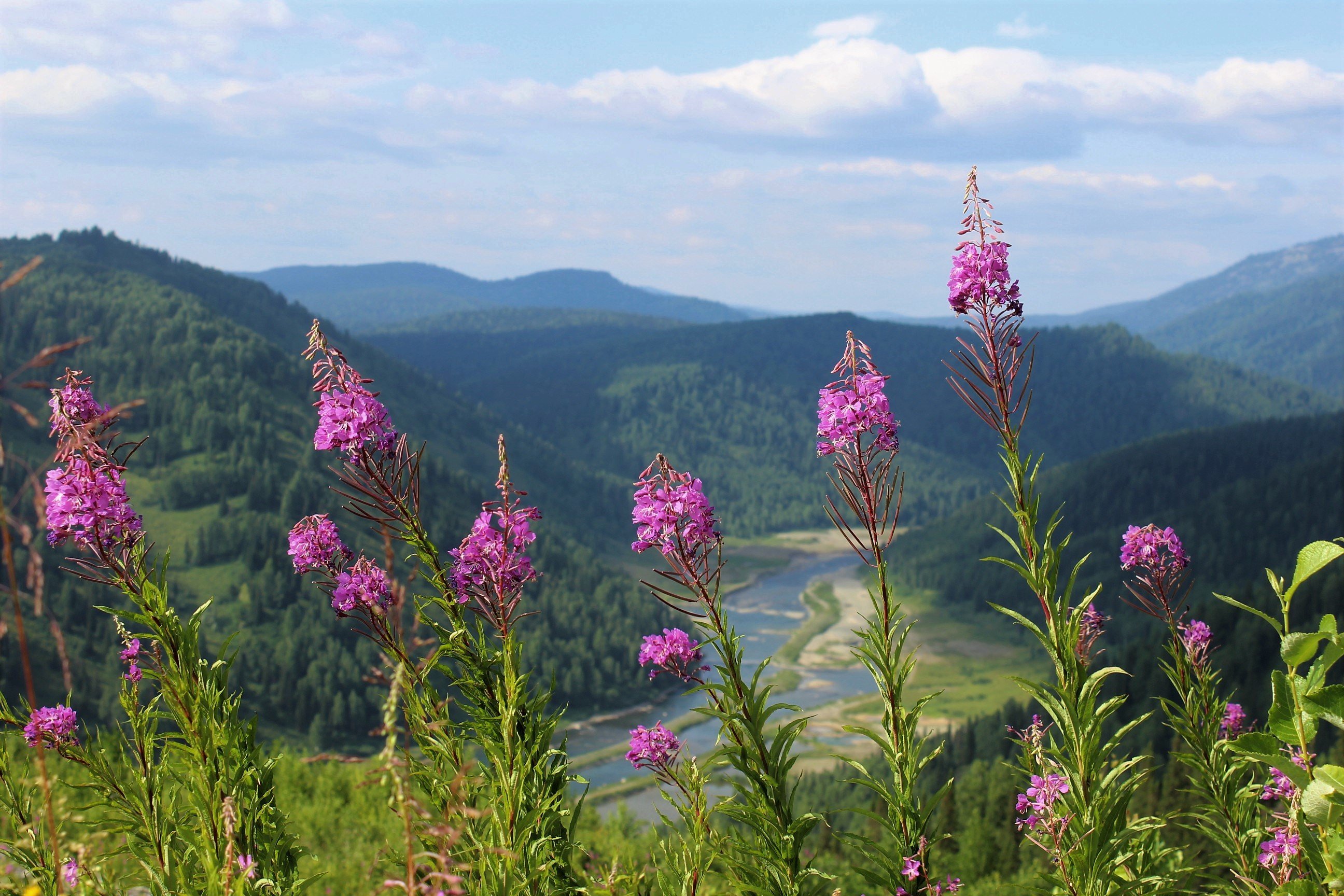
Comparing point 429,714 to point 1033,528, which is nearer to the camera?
point 1033,528

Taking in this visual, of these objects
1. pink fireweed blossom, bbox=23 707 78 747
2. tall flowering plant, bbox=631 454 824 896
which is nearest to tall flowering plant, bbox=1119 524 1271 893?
tall flowering plant, bbox=631 454 824 896

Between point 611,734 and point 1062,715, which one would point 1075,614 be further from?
point 611,734

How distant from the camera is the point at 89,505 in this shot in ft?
22.0

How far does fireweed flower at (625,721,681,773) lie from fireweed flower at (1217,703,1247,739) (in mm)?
5462

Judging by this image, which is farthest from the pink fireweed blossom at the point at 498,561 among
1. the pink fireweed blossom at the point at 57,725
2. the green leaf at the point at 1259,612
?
the green leaf at the point at 1259,612

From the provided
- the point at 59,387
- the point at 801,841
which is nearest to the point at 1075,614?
the point at 801,841

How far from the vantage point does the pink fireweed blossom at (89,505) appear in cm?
663

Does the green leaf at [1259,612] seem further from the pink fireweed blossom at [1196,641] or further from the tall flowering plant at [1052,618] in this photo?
the pink fireweed blossom at [1196,641]

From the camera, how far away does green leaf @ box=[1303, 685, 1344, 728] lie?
4648 millimetres

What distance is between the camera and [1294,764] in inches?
183

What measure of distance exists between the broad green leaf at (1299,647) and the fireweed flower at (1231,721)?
18.8ft

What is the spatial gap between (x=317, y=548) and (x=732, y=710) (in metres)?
3.62

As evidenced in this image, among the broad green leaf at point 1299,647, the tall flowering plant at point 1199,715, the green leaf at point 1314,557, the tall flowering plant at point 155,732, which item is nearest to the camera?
the green leaf at point 1314,557

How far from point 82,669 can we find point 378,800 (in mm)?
160640
